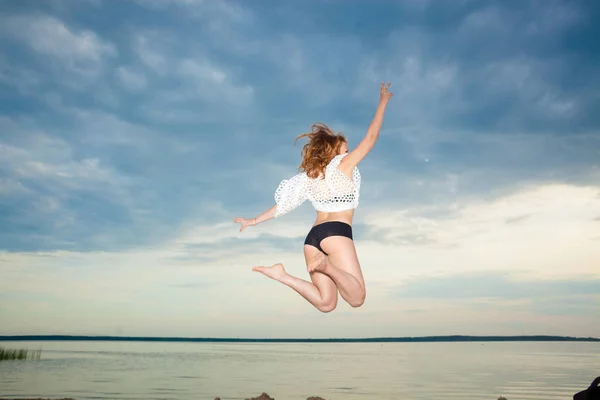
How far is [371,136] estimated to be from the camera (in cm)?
594

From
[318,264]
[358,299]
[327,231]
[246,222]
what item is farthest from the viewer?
[246,222]

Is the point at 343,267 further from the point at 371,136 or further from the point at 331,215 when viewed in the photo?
the point at 371,136

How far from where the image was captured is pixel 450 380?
2058 cm

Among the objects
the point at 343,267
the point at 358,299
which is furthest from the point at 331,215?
the point at 358,299

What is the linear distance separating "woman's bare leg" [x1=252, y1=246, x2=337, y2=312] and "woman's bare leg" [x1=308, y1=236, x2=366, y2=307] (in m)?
0.23

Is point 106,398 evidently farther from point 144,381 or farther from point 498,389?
point 498,389

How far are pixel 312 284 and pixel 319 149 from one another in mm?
1481

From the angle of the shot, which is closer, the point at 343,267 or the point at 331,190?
the point at 343,267

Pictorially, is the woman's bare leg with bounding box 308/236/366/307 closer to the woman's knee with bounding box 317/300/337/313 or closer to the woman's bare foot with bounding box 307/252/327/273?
the woman's bare foot with bounding box 307/252/327/273

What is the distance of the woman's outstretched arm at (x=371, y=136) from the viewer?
5938mm

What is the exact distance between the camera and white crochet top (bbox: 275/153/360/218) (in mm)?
6312

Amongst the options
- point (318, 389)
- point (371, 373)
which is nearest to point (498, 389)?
point (318, 389)

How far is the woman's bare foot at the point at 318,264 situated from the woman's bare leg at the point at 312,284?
1.29 feet

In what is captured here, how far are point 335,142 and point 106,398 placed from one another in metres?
12.1
